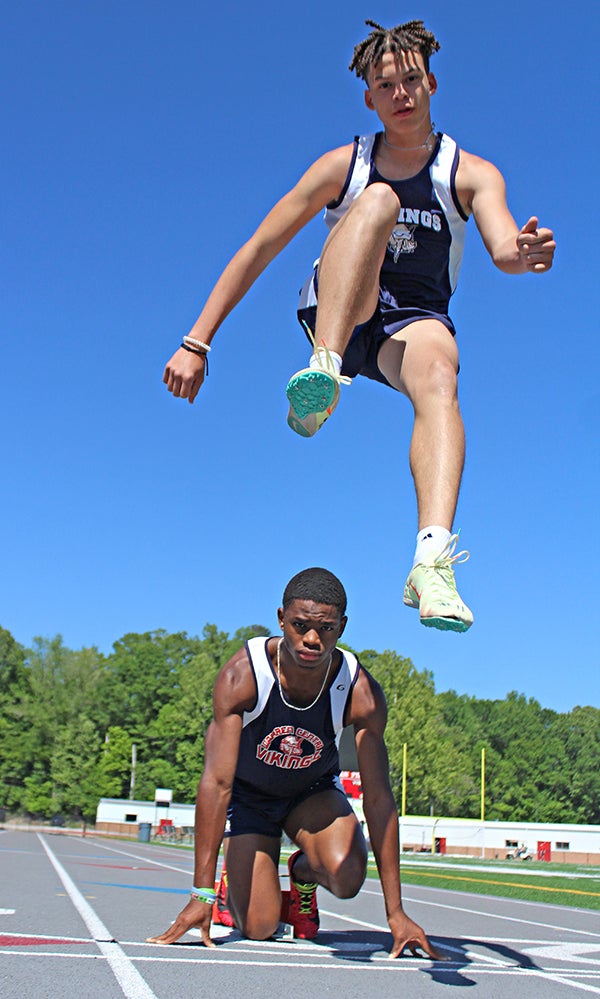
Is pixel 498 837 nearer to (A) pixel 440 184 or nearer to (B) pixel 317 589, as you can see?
(B) pixel 317 589

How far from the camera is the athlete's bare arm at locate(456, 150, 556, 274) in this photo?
298 cm

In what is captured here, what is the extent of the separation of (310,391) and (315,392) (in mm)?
18

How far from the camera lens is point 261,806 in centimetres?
514

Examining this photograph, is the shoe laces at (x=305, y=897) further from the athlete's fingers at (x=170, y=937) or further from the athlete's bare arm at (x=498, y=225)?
the athlete's bare arm at (x=498, y=225)

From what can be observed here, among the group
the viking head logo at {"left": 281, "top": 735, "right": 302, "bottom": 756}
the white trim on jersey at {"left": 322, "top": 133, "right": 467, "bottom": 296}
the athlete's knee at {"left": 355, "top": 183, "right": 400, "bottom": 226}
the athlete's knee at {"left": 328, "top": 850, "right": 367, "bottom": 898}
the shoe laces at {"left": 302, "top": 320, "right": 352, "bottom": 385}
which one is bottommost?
the athlete's knee at {"left": 328, "top": 850, "right": 367, "bottom": 898}

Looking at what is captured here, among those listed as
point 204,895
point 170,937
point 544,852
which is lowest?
point 544,852

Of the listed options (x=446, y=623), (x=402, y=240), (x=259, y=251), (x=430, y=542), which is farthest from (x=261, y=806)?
(x=402, y=240)

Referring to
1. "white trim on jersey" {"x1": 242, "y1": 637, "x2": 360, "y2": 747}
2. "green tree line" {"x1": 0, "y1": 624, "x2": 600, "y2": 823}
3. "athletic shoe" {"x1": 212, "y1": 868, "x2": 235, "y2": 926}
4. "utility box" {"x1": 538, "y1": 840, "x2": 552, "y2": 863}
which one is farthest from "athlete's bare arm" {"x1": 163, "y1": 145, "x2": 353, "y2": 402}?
"green tree line" {"x1": 0, "y1": 624, "x2": 600, "y2": 823}

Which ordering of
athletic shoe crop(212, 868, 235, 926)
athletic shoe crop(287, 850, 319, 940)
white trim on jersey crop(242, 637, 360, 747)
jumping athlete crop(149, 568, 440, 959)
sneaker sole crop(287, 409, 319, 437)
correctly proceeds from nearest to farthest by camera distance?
sneaker sole crop(287, 409, 319, 437)
jumping athlete crop(149, 568, 440, 959)
white trim on jersey crop(242, 637, 360, 747)
athletic shoe crop(287, 850, 319, 940)
athletic shoe crop(212, 868, 235, 926)

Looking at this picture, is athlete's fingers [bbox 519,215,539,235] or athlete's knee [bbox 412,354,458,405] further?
athlete's knee [bbox 412,354,458,405]

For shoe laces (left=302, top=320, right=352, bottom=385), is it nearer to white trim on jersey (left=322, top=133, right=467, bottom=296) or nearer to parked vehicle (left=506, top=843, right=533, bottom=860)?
white trim on jersey (left=322, top=133, right=467, bottom=296)

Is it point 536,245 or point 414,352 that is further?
point 414,352

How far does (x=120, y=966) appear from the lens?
116 inches

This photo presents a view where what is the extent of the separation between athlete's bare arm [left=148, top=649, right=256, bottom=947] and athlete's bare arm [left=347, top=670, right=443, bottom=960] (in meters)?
0.53
